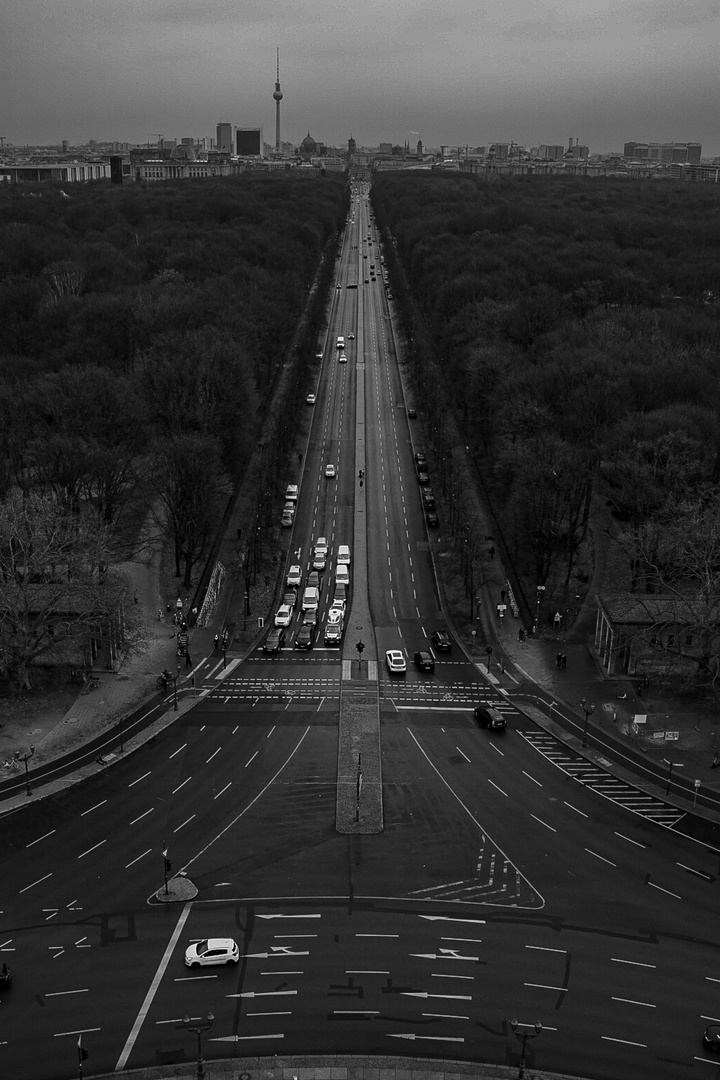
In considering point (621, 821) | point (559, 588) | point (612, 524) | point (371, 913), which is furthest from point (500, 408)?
point (371, 913)

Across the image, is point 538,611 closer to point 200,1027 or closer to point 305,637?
point 305,637

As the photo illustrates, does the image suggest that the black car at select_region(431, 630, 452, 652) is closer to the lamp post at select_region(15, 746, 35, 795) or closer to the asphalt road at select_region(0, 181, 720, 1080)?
the asphalt road at select_region(0, 181, 720, 1080)

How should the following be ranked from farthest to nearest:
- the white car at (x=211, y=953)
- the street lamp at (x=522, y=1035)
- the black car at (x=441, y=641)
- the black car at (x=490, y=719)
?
the black car at (x=441, y=641)
the black car at (x=490, y=719)
the white car at (x=211, y=953)
the street lamp at (x=522, y=1035)

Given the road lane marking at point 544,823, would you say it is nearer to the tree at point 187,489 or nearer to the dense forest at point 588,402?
the dense forest at point 588,402

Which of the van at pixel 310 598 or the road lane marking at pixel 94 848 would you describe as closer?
the road lane marking at pixel 94 848

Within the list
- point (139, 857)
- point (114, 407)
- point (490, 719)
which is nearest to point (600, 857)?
point (490, 719)

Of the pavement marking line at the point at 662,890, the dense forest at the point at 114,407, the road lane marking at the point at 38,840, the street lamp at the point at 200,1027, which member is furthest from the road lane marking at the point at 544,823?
the dense forest at the point at 114,407

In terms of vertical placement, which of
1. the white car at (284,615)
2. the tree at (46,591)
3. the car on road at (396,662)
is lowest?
the car on road at (396,662)
